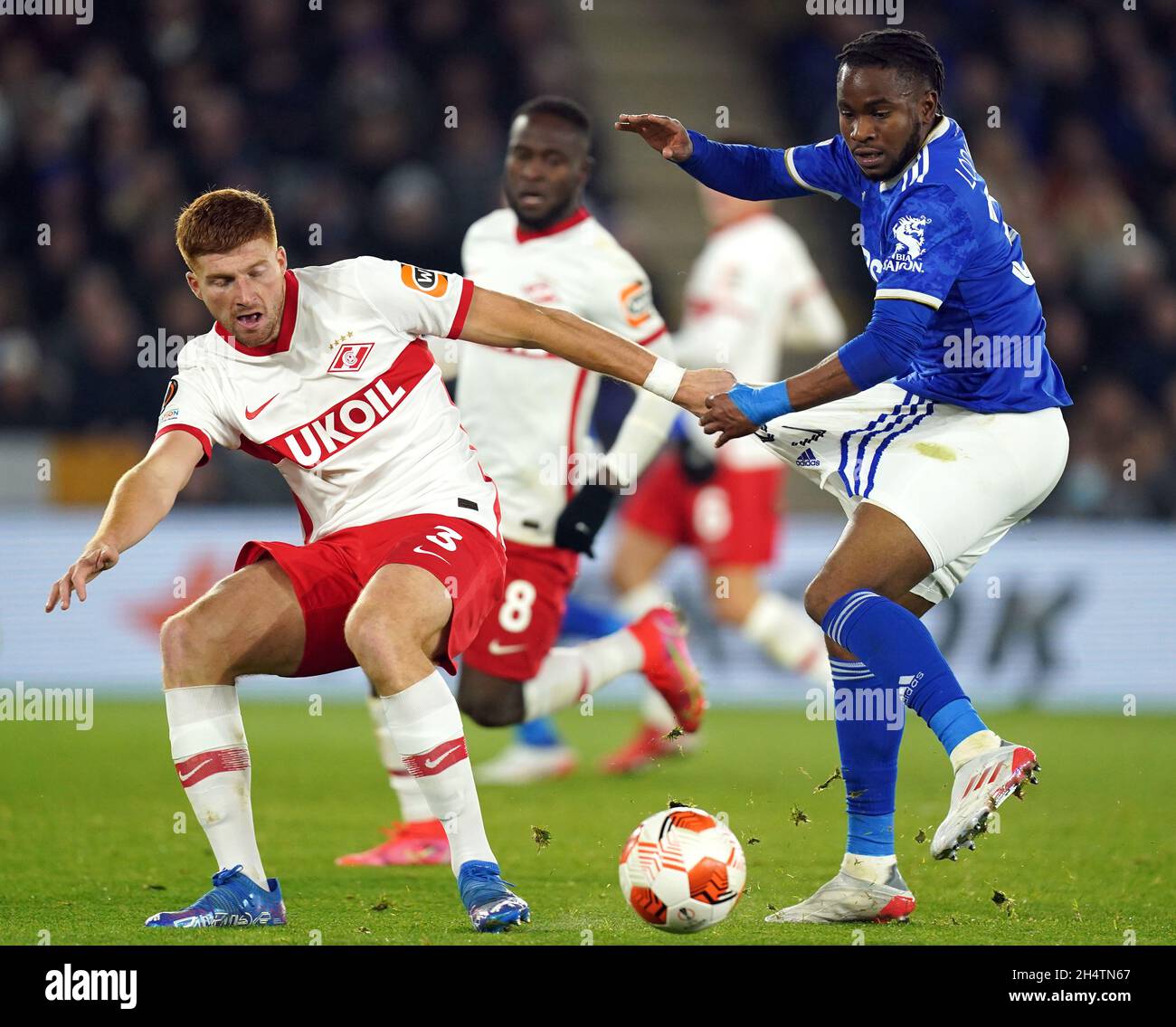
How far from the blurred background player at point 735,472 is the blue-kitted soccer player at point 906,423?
3.83 meters

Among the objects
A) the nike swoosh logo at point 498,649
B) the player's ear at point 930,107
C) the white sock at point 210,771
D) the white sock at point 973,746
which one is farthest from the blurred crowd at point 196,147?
the white sock at point 973,746

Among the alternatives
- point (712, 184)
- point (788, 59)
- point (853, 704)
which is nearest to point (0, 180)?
point (788, 59)

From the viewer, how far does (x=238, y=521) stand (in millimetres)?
10859

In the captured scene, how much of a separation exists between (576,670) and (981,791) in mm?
2739

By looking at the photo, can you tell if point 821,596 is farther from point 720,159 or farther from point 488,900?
point 720,159

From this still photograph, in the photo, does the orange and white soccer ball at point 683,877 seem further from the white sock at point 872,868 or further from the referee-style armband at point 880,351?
the referee-style armband at point 880,351

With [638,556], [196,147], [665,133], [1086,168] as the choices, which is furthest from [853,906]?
[1086,168]

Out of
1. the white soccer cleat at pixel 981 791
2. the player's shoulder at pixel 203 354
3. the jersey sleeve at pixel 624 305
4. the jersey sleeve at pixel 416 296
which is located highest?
the jersey sleeve at pixel 624 305

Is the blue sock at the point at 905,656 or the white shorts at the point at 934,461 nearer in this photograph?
the blue sock at the point at 905,656

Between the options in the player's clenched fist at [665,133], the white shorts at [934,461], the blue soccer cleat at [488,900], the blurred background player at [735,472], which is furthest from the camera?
the blurred background player at [735,472]

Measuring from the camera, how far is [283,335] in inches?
190

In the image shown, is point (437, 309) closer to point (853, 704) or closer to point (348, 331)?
point (348, 331)

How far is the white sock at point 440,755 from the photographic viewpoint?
442 centimetres

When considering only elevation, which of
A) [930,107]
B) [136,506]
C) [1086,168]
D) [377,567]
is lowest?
[377,567]
